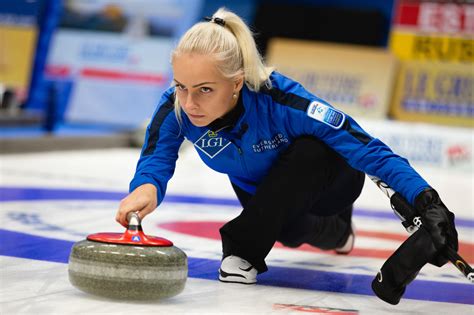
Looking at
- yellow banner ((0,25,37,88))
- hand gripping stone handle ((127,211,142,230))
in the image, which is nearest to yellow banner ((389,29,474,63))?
yellow banner ((0,25,37,88))

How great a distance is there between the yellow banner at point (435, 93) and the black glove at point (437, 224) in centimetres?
746

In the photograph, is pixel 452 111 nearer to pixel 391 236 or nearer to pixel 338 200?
pixel 391 236

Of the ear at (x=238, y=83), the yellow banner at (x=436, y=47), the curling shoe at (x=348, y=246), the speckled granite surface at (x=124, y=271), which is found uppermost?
the yellow banner at (x=436, y=47)

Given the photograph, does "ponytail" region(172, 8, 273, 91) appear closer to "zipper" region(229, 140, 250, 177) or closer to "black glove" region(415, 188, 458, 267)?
"zipper" region(229, 140, 250, 177)

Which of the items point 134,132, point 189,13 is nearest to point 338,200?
point 134,132

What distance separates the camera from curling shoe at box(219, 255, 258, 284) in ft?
7.39

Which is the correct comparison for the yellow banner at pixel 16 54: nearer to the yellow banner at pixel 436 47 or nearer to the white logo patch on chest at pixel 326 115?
the yellow banner at pixel 436 47

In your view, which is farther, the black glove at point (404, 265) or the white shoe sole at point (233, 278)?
the white shoe sole at point (233, 278)

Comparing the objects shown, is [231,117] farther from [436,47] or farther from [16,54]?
[16,54]

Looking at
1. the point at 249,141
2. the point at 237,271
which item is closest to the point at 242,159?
the point at 249,141

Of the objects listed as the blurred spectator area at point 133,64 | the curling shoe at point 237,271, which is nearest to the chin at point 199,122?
the curling shoe at point 237,271

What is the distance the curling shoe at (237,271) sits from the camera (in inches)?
88.7

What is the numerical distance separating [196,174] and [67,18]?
14.7 ft

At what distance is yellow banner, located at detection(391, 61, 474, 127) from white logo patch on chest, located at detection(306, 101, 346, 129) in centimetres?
722
